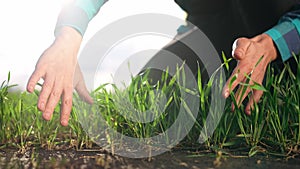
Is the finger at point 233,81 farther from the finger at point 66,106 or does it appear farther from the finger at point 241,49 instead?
the finger at point 66,106

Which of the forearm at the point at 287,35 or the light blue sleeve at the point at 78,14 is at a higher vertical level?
the light blue sleeve at the point at 78,14

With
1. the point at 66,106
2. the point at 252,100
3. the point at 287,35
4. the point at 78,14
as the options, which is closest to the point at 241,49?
the point at 252,100

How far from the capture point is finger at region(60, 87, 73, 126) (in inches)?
58.9

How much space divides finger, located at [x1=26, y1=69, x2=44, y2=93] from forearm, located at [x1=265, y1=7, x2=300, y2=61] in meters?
0.90

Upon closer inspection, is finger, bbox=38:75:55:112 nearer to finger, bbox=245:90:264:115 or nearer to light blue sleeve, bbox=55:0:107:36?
light blue sleeve, bbox=55:0:107:36

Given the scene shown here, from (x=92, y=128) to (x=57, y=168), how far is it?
439 millimetres

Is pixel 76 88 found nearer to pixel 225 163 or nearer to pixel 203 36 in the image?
pixel 225 163

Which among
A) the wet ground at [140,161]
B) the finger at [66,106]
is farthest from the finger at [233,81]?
the finger at [66,106]

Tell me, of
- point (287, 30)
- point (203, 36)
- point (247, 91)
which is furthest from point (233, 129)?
point (203, 36)

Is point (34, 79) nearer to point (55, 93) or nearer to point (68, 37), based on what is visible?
point (55, 93)

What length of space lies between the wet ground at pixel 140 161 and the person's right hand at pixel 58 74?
16 cm

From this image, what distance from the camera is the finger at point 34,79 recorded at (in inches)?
57.4

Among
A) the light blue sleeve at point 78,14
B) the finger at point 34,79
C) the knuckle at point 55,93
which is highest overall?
the light blue sleeve at point 78,14

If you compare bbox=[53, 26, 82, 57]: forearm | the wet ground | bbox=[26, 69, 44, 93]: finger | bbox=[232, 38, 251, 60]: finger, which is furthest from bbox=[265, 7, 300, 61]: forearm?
bbox=[26, 69, 44, 93]: finger
